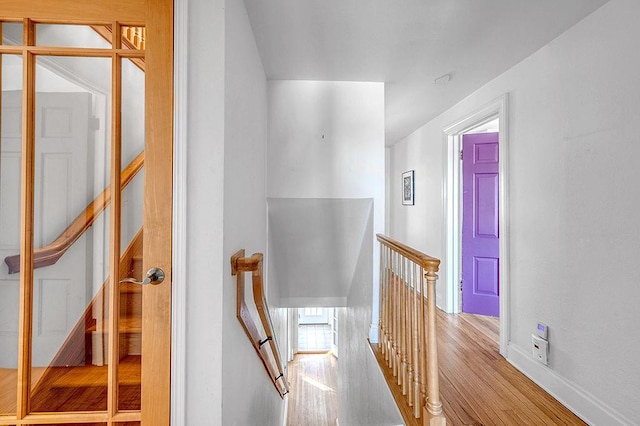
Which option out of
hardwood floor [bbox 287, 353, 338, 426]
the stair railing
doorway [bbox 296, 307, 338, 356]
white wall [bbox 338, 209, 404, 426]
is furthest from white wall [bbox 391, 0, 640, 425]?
doorway [bbox 296, 307, 338, 356]

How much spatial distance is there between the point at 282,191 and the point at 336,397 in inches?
148

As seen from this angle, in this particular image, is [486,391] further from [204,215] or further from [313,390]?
[313,390]

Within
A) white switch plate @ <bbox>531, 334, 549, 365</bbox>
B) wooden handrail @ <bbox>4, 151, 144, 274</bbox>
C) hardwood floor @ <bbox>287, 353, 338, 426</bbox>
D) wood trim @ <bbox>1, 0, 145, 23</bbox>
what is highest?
wood trim @ <bbox>1, 0, 145, 23</bbox>

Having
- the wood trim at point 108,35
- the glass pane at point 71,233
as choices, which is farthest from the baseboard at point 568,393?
the wood trim at point 108,35

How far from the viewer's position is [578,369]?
172 centimetres

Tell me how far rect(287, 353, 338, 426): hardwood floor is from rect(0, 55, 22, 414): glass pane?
384cm

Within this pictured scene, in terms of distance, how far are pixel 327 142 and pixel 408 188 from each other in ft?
7.70

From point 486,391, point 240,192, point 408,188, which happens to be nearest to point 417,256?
point 240,192

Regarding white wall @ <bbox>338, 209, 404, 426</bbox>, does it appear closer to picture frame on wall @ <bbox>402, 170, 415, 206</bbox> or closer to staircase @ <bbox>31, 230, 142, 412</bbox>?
staircase @ <bbox>31, 230, 142, 412</bbox>

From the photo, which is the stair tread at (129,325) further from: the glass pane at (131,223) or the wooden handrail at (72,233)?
the wooden handrail at (72,233)

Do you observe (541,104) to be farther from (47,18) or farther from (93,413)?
(93,413)

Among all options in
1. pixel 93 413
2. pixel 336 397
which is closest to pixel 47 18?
pixel 93 413

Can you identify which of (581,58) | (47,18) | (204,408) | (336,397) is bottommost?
(336,397)

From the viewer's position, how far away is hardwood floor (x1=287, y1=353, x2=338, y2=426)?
167 inches
